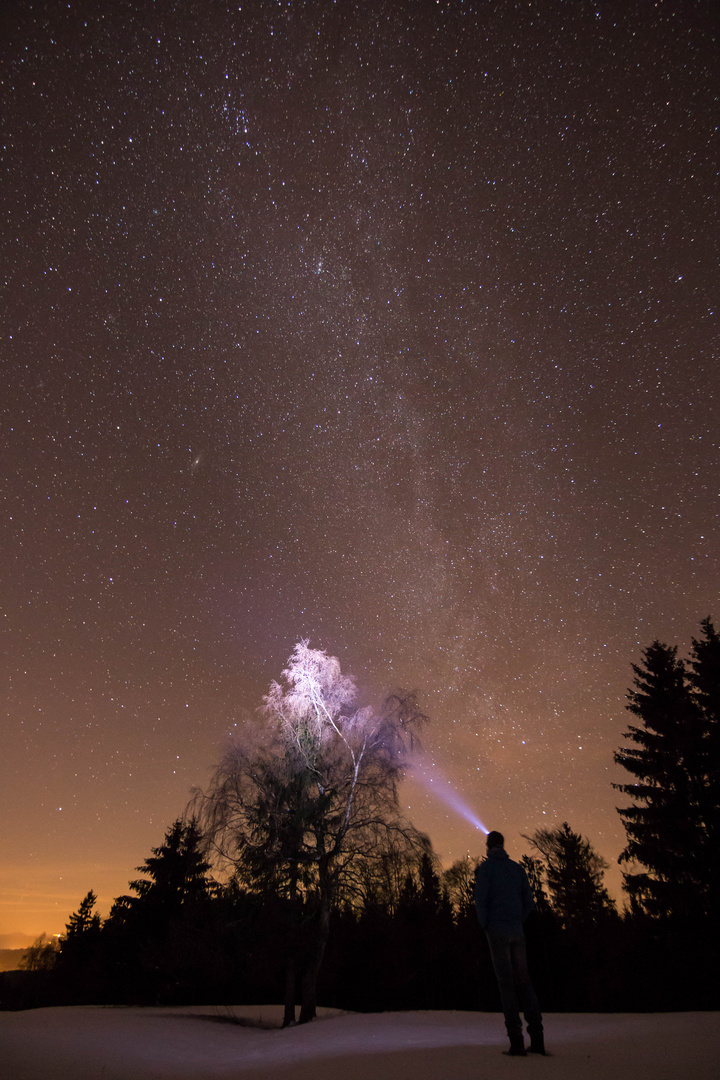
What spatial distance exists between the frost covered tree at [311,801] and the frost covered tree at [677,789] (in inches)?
343

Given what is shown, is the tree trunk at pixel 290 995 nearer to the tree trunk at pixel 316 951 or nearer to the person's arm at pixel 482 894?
the tree trunk at pixel 316 951

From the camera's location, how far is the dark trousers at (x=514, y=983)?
4.65 meters

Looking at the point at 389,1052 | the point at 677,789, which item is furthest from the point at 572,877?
the point at 389,1052

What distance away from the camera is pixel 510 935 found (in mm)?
4809

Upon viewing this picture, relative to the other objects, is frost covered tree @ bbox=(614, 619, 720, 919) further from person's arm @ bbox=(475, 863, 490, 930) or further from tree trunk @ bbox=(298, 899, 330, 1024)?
person's arm @ bbox=(475, 863, 490, 930)

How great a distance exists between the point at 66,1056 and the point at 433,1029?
15.7 feet

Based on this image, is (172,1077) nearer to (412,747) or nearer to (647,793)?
(412,747)

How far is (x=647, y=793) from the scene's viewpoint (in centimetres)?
1917

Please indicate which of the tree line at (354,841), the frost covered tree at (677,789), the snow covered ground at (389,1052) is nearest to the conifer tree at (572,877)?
the tree line at (354,841)

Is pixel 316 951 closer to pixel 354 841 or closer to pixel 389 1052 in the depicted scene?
pixel 354 841

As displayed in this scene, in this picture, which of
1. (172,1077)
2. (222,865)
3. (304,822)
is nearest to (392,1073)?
(172,1077)

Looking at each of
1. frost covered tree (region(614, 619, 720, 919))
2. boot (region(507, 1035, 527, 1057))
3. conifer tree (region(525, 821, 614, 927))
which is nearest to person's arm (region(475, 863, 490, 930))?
boot (region(507, 1035, 527, 1057))

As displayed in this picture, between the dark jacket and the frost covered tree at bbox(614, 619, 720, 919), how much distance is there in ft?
55.2

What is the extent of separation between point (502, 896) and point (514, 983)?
659 millimetres
